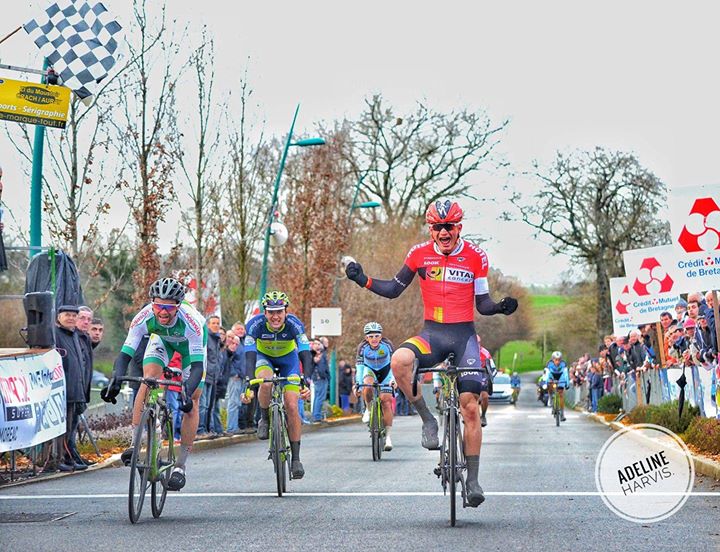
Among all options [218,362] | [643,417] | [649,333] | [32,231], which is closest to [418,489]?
[32,231]

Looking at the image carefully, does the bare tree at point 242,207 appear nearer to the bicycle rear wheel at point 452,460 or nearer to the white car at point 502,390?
the bicycle rear wheel at point 452,460

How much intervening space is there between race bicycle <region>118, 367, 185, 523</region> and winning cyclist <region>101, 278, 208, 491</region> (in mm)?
117

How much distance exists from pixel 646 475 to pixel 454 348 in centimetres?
494

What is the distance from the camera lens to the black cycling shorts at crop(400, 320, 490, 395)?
35.3 ft

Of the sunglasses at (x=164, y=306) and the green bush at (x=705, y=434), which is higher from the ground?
the sunglasses at (x=164, y=306)

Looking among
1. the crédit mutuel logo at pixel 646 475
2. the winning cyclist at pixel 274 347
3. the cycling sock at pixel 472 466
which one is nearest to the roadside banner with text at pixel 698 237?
the crédit mutuel logo at pixel 646 475

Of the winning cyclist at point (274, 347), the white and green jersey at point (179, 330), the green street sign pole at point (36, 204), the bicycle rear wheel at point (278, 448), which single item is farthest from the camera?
the green street sign pole at point (36, 204)

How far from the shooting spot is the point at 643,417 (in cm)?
2472

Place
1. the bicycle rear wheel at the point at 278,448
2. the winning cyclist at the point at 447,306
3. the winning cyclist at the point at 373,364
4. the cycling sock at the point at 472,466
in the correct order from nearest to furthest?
the cycling sock at the point at 472,466, the winning cyclist at the point at 447,306, the bicycle rear wheel at the point at 278,448, the winning cyclist at the point at 373,364

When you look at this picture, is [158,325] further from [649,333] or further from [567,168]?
[567,168]

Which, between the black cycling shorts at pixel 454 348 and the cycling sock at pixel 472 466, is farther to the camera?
the black cycling shorts at pixel 454 348

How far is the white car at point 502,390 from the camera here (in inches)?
3027

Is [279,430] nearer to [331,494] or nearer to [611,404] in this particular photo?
[331,494]

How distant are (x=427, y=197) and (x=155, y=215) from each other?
38.2m
